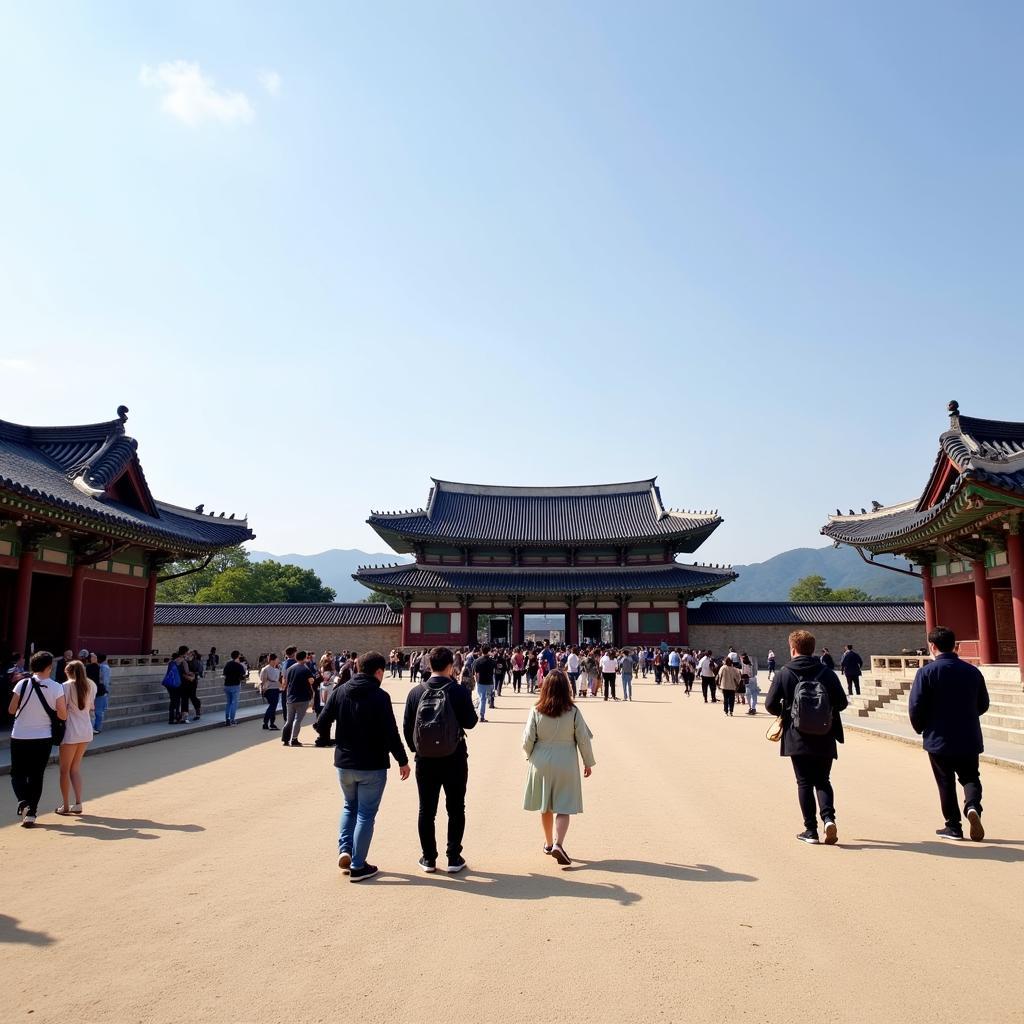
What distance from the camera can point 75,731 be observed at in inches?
300

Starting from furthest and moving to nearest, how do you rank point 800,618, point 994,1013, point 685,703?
point 800,618
point 685,703
point 994,1013

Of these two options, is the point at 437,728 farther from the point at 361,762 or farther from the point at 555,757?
the point at 555,757

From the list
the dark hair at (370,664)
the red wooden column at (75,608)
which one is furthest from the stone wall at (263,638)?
the dark hair at (370,664)

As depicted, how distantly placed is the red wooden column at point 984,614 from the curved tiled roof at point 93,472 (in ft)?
Result: 63.5

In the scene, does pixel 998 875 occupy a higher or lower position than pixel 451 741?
lower

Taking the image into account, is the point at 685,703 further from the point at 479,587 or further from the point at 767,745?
the point at 479,587

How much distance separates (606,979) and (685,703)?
19.1 m

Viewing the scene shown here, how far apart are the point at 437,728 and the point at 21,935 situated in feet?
9.16

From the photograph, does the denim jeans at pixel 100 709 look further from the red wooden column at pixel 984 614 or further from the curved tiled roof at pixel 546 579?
the curved tiled roof at pixel 546 579

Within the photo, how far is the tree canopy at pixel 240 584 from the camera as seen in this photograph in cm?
5687

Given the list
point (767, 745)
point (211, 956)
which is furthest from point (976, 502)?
point (211, 956)

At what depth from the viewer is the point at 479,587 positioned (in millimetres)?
39531

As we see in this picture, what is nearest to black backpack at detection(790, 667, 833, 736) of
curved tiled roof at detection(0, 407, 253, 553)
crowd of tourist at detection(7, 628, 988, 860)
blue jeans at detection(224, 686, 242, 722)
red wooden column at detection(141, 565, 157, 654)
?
crowd of tourist at detection(7, 628, 988, 860)

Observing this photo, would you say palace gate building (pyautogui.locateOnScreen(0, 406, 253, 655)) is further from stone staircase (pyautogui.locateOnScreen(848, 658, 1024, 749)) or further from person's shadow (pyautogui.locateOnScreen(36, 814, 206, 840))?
stone staircase (pyautogui.locateOnScreen(848, 658, 1024, 749))
